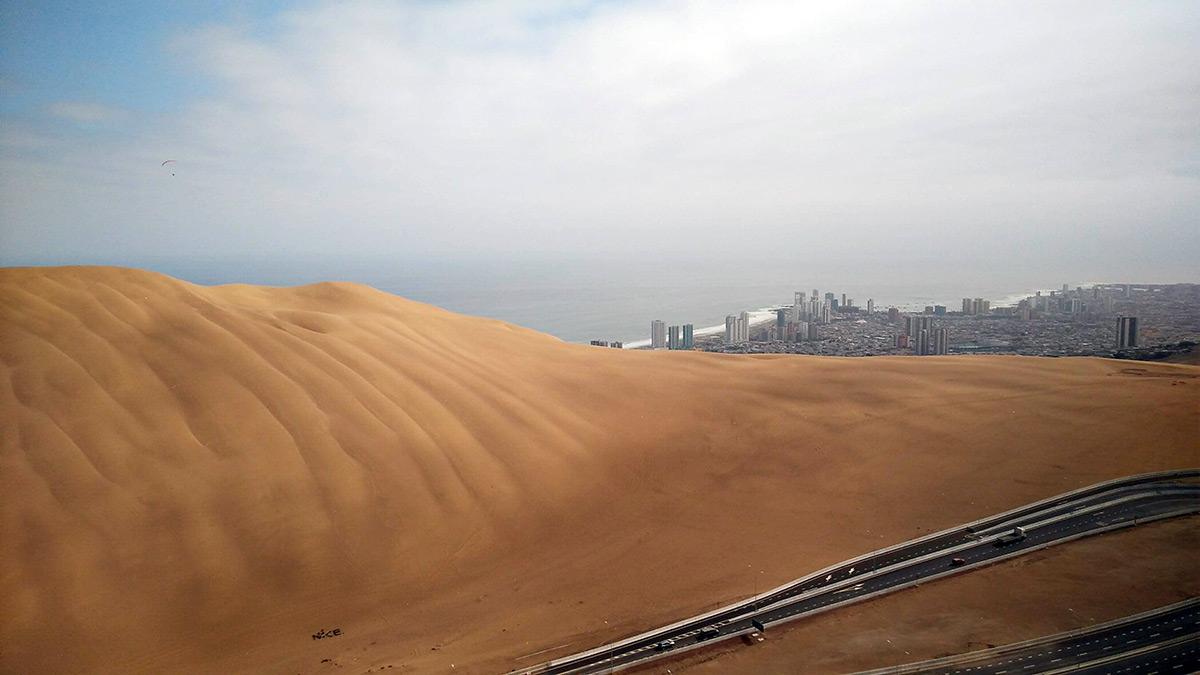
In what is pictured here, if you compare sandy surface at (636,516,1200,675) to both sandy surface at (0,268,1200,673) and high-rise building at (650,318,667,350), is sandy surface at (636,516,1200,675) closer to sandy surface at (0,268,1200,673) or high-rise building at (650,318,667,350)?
sandy surface at (0,268,1200,673)

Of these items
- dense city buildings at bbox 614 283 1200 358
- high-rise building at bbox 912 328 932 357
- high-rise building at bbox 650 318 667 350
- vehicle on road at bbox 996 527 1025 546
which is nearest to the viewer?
vehicle on road at bbox 996 527 1025 546

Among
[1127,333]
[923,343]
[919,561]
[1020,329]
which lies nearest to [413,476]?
[919,561]

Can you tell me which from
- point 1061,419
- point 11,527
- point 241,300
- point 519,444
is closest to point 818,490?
point 519,444

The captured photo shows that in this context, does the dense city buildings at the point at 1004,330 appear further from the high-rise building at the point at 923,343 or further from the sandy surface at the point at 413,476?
the sandy surface at the point at 413,476

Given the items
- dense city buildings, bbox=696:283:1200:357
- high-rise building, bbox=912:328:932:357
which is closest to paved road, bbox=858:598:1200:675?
dense city buildings, bbox=696:283:1200:357

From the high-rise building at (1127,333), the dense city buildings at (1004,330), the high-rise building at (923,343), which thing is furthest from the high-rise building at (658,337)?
the high-rise building at (1127,333)

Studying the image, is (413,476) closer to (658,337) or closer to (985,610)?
(985,610)

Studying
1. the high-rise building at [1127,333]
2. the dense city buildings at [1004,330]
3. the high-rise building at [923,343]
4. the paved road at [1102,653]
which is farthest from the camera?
the high-rise building at [923,343]

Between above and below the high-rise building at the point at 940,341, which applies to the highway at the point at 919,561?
below
